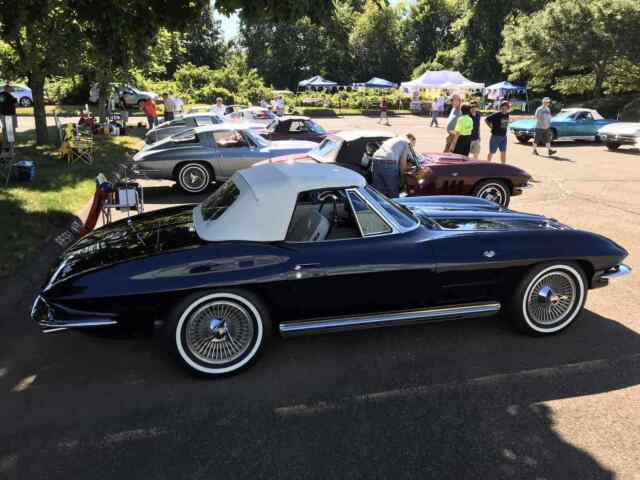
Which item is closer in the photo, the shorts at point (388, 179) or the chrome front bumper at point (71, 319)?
the chrome front bumper at point (71, 319)

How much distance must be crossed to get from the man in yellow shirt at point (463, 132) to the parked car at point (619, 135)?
9.61 m

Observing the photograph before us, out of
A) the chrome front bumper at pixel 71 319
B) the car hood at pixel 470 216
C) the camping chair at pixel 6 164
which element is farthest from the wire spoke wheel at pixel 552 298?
the camping chair at pixel 6 164

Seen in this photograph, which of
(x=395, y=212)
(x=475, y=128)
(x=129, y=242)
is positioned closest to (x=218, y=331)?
(x=129, y=242)

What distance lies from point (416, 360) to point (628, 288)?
292 centimetres

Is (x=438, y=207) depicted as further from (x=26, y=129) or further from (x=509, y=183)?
(x=26, y=129)

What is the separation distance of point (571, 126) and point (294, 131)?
37.2 feet

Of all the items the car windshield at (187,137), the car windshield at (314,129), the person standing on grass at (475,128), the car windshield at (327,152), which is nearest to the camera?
the car windshield at (327,152)

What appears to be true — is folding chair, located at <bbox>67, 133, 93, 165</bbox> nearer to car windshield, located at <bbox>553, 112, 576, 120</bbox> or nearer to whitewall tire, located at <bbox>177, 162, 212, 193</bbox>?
whitewall tire, located at <bbox>177, 162, 212, 193</bbox>

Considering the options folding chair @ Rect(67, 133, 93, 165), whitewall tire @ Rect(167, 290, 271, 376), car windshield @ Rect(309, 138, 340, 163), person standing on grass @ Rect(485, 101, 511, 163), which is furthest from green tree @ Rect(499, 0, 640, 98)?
whitewall tire @ Rect(167, 290, 271, 376)

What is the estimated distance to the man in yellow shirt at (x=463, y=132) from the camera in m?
10.9

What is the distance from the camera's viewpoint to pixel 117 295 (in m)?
3.78

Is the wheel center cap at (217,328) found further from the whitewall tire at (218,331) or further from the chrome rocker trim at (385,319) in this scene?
the chrome rocker trim at (385,319)

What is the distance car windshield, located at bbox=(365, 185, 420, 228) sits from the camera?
4.45m

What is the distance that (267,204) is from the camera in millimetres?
4262
